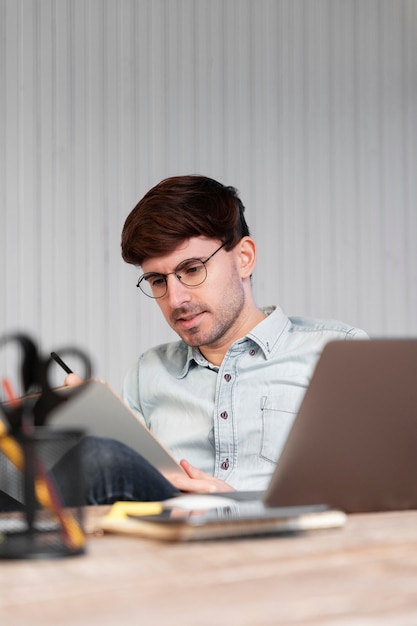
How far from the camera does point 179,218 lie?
6.84 ft

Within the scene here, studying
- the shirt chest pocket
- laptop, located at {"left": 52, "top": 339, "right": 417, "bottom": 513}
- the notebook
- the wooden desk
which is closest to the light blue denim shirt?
the shirt chest pocket

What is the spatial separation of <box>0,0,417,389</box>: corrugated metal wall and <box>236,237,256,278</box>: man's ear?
129 centimetres

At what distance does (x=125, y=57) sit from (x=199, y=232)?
1.71m

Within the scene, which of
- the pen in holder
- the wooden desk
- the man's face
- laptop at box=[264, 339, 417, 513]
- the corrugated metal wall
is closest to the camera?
the wooden desk

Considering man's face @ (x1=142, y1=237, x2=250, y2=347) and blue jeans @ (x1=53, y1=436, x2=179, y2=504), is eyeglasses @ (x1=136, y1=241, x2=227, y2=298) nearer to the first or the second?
man's face @ (x1=142, y1=237, x2=250, y2=347)

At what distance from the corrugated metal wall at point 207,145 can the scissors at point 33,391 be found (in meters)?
2.55

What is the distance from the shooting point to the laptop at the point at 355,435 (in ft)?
3.25

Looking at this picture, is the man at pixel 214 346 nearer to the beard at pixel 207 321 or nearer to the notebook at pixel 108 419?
the beard at pixel 207 321

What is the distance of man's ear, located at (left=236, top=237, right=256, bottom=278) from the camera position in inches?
88.1

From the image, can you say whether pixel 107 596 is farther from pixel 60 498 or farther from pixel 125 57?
pixel 125 57

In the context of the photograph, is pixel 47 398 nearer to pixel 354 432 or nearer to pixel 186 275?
pixel 354 432

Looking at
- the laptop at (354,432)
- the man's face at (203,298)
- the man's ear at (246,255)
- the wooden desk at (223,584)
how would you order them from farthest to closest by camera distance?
the man's ear at (246,255) < the man's face at (203,298) < the laptop at (354,432) < the wooden desk at (223,584)

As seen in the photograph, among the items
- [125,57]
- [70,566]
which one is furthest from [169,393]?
[125,57]

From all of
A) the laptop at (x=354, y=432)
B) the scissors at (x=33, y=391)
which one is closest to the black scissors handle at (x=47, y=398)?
the scissors at (x=33, y=391)
